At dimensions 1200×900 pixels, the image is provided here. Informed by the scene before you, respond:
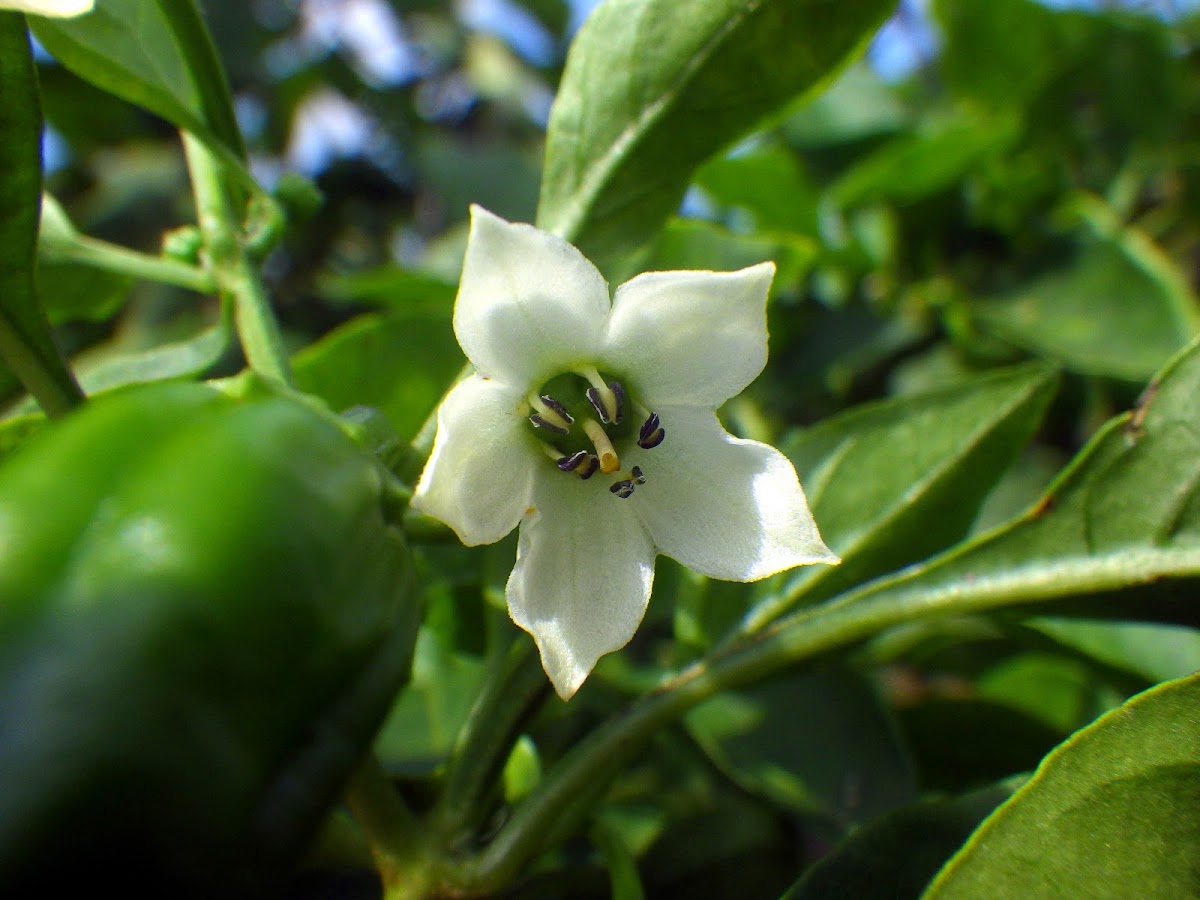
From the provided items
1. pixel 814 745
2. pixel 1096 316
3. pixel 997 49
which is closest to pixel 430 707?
pixel 814 745

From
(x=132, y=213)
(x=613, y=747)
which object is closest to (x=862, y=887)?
(x=613, y=747)

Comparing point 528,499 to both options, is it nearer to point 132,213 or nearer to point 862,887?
point 862,887

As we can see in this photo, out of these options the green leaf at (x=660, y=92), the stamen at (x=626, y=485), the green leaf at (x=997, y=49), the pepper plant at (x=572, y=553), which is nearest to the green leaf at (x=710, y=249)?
the pepper plant at (x=572, y=553)

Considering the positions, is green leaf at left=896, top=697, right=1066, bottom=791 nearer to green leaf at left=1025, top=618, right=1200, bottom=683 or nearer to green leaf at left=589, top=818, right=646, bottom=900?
green leaf at left=1025, top=618, right=1200, bottom=683

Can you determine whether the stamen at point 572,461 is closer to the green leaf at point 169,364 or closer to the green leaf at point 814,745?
the green leaf at point 169,364

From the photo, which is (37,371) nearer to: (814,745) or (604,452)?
(604,452)

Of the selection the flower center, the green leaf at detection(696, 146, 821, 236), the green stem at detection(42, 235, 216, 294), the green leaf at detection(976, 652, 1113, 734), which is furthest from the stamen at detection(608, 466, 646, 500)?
the green leaf at detection(696, 146, 821, 236)
